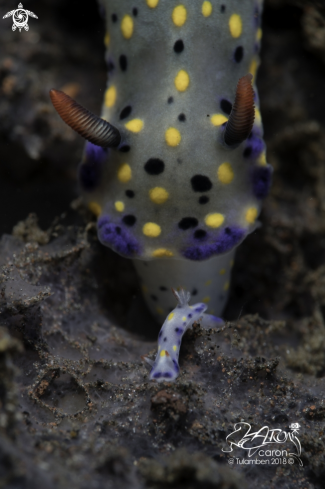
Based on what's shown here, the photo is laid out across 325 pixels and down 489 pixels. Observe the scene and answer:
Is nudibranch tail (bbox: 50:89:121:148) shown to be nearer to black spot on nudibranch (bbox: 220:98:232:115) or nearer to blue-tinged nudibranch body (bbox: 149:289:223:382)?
black spot on nudibranch (bbox: 220:98:232:115)

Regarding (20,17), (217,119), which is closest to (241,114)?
(217,119)

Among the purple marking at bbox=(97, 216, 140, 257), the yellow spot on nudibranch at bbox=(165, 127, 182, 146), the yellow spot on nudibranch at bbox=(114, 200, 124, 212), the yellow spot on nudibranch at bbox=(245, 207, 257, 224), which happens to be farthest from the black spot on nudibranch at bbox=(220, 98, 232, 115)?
the purple marking at bbox=(97, 216, 140, 257)

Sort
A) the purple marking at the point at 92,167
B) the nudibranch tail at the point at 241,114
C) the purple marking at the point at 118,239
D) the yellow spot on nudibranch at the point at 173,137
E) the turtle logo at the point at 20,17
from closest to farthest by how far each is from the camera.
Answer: the nudibranch tail at the point at 241,114
the yellow spot on nudibranch at the point at 173,137
the purple marking at the point at 118,239
the purple marking at the point at 92,167
the turtle logo at the point at 20,17

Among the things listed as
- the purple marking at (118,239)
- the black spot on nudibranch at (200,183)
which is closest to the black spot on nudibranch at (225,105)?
the black spot on nudibranch at (200,183)

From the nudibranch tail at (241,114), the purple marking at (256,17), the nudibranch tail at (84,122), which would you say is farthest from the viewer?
the purple marking at (256,17)

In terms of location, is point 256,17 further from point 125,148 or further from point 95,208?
point 95,208

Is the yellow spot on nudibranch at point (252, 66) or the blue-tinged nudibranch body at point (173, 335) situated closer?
the blue-tinged nudibranch body at point (173, 335)

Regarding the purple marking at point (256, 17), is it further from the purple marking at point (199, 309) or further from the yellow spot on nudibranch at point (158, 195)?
the purple marking at point (199, 309)
